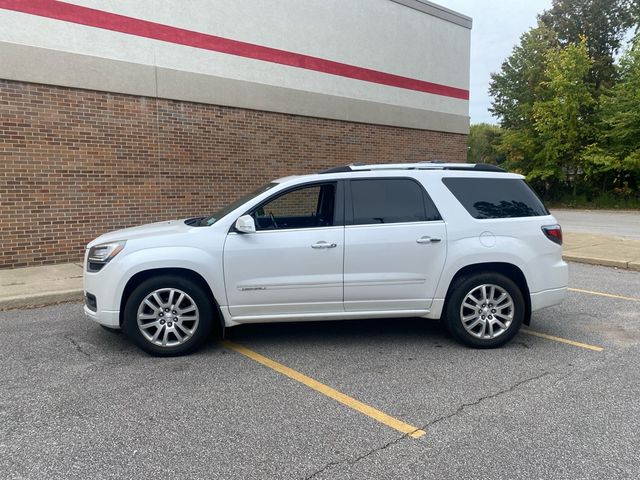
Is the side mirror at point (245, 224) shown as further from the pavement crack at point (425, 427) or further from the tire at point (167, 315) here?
the pavement crack at point (425, 427)

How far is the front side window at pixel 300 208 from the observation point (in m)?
4.87

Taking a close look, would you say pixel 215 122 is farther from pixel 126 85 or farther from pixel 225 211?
pixel 225 211

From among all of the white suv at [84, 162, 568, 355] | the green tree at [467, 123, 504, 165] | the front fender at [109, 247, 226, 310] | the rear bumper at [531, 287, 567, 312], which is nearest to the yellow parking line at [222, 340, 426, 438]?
the white suv at [84, 162, 568, 355]

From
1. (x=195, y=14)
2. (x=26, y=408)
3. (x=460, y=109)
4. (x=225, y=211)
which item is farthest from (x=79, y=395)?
(x=460, y=109)

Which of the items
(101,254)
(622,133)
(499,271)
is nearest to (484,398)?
(499,271)

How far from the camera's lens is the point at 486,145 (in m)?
46.4

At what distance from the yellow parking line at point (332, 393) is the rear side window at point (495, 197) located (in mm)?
2279

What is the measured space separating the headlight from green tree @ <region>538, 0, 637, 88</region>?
37918 millimetres

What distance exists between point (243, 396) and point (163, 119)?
7577 mm

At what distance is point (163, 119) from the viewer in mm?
9945

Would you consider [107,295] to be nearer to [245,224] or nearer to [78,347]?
[78,347]

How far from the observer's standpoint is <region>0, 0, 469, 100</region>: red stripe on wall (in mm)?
8492

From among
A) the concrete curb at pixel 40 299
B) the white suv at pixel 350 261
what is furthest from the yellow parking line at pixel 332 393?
the concrete curb at pixel 40 299

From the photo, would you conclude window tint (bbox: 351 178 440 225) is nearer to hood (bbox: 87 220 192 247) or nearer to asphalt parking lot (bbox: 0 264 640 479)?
asphalt parking lot (bbox: 0 264 640 479)
